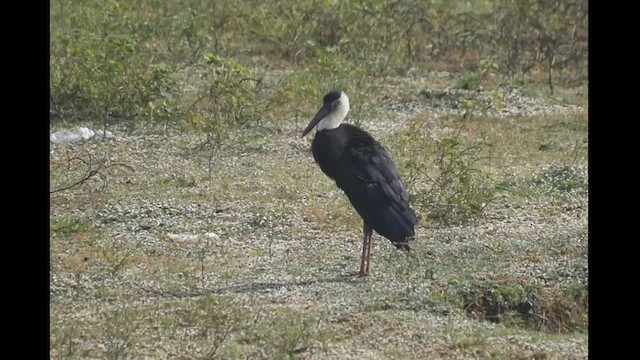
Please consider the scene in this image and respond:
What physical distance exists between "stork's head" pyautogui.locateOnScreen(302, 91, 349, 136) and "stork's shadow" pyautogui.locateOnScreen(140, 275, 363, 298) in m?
1.56

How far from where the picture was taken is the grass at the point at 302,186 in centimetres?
758

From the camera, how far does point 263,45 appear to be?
580 inches

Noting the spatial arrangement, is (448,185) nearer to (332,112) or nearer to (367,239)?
A: (332,112)

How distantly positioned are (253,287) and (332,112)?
2000 millimetres

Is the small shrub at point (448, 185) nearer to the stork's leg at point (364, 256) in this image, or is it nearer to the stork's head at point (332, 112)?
the stork's head at point (332, 112)

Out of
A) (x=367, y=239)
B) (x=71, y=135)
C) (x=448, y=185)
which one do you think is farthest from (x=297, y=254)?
(x=71, y=135)

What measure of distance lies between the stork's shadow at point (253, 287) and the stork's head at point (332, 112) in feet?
5.13

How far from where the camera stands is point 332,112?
9.96 meters

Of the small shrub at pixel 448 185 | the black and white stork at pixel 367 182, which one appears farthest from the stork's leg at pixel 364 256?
the small shrub at pixel 448 185

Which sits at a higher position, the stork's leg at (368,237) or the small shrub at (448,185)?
the small shrub at (448,185)

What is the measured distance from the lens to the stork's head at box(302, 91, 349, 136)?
9844 millimetres
